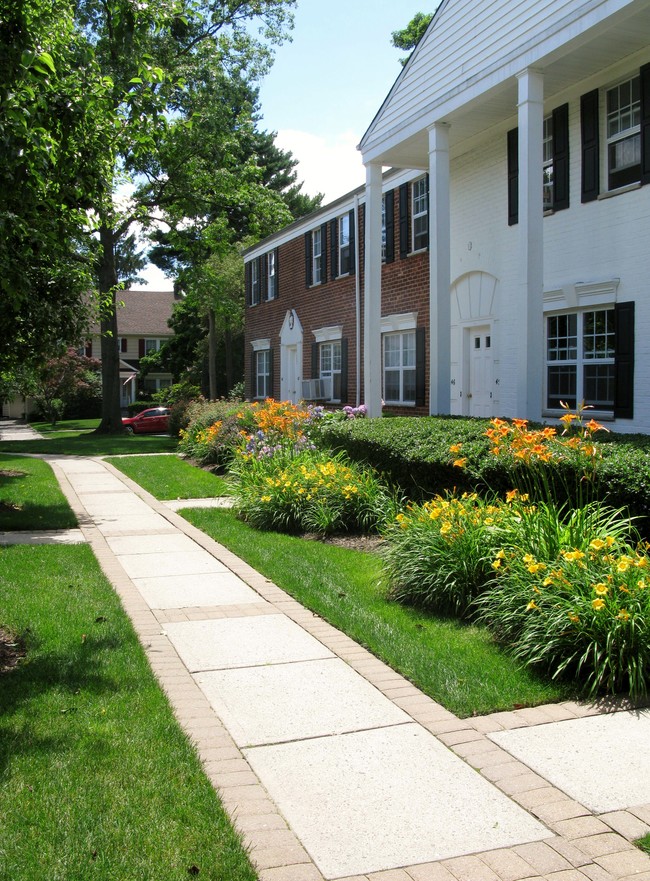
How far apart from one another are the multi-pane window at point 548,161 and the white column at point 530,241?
1.24 meters

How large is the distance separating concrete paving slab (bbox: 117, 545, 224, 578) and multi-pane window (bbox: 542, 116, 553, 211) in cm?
830

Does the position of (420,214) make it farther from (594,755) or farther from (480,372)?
(594,755)

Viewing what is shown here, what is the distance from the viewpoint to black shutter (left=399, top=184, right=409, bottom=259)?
59.0 feet

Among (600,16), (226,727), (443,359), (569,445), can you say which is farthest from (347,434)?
(226,727)

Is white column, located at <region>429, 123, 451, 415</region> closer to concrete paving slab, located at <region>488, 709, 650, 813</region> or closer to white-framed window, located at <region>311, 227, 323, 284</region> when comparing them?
white-framed window, located at <region>311, 227, 323, 284</region>

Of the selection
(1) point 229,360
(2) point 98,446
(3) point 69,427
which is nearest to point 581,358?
(2) point 98,446

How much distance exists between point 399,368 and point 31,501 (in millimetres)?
8971

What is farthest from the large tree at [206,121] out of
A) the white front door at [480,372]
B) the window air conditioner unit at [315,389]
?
the white front door at [480,372]

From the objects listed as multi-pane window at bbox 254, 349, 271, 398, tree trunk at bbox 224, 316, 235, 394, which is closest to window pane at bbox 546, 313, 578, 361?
multi-pane window at bbox 254, 349, 271, 398

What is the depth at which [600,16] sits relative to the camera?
34.9ft

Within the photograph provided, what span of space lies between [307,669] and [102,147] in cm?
485

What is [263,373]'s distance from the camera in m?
29.0

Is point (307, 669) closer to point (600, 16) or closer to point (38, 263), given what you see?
point (38, 263)

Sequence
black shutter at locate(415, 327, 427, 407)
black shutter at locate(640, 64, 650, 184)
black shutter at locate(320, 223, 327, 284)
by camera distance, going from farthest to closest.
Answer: black shutter at locate(320, 223, 327, 284) → black shutter at locate(415, 327, 427, 407) → black shutter at locate(640, 64, 650, 184)
